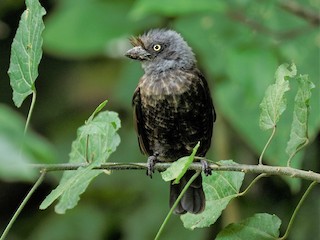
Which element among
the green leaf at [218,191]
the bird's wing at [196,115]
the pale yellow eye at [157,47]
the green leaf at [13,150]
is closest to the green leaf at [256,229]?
the green leaf at [218,191]

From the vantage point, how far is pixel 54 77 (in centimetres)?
512

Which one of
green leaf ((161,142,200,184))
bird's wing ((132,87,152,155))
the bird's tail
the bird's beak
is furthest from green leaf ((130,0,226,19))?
green leaf ((161,142,200,184))

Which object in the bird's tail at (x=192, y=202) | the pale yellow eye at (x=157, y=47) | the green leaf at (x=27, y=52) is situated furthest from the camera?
the pale yellow eye at (x=157, y=47)

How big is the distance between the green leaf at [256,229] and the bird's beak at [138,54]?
144cm

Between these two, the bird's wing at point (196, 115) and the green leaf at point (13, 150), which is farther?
the bird's wing at point (196, 115)

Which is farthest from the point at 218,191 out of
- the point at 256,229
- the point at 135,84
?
the point at 135,84

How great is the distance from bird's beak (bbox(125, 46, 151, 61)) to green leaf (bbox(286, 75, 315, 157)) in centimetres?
134

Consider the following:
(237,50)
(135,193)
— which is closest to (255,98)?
(237,50)

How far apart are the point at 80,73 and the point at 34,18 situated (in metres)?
3.37

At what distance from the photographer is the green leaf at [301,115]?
1.82 metres

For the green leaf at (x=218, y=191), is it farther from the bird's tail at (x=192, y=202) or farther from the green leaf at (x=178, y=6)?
the green leaf at (x=178, y=6)

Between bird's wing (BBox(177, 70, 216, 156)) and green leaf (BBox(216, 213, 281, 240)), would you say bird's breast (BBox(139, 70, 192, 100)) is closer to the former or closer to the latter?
bird's wing (BBox(177, 70, 216, 156))

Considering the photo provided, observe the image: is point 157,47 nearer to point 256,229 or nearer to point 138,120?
point 138,120

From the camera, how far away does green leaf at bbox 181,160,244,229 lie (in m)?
1.89
